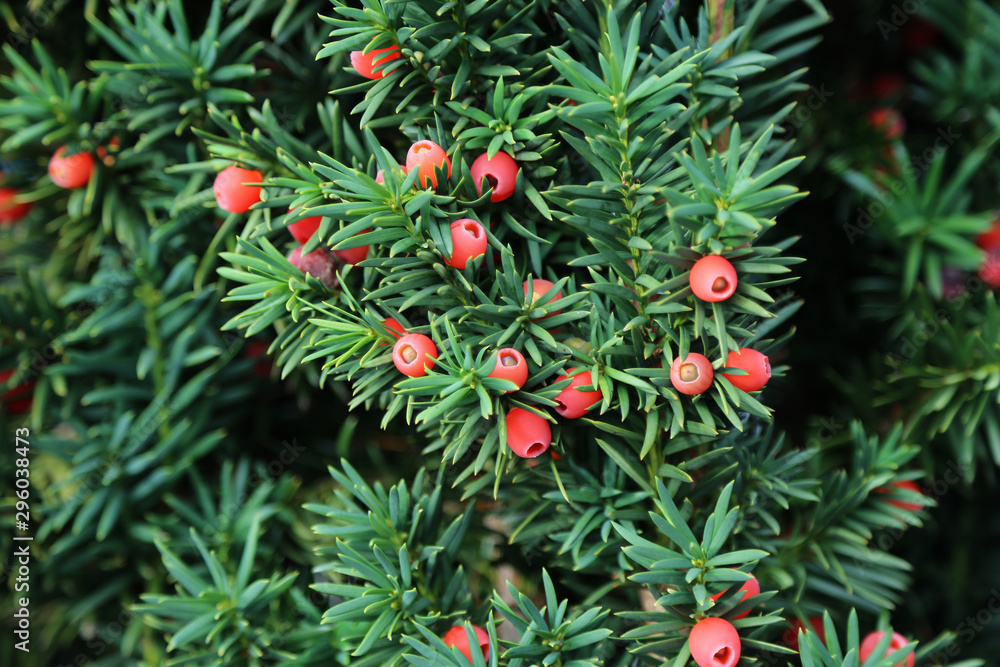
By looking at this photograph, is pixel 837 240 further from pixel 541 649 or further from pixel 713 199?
pixel 541 649

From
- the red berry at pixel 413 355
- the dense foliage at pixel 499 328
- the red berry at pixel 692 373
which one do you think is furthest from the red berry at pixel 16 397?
the red berry at pixel 692 373

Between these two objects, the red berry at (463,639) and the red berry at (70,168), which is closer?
the red berry at (463,639)

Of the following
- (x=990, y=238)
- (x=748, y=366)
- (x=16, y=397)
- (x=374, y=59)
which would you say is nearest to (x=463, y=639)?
(x=748, y=366)

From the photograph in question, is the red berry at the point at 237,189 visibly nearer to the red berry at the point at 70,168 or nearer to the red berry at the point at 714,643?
the red berry at the point at 70,168

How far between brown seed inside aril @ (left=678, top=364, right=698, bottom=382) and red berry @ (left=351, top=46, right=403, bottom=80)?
11.5 inches

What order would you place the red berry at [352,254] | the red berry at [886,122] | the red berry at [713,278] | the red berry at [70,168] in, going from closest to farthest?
the red berry at [713,278]
the red berry at [352,254]
the red berry at [70,168]
the red berry at [886,122]

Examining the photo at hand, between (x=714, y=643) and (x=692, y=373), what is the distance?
181 mm

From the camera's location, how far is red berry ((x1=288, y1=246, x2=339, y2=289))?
0.54m

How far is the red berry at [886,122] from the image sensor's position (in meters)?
0.78

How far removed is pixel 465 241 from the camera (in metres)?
0.46

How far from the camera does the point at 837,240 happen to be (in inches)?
31.7

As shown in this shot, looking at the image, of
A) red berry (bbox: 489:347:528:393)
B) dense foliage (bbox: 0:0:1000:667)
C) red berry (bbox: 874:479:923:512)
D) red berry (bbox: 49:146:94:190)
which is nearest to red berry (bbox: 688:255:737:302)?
dense foliage (bbox: 0:0:1000:667)

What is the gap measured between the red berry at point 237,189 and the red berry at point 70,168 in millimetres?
213

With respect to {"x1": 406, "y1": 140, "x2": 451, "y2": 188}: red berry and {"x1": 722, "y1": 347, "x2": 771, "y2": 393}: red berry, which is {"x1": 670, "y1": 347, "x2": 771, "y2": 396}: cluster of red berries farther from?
{"x1": 406, "y1": 140, "x2": 451, "y2": 188}: red berry
